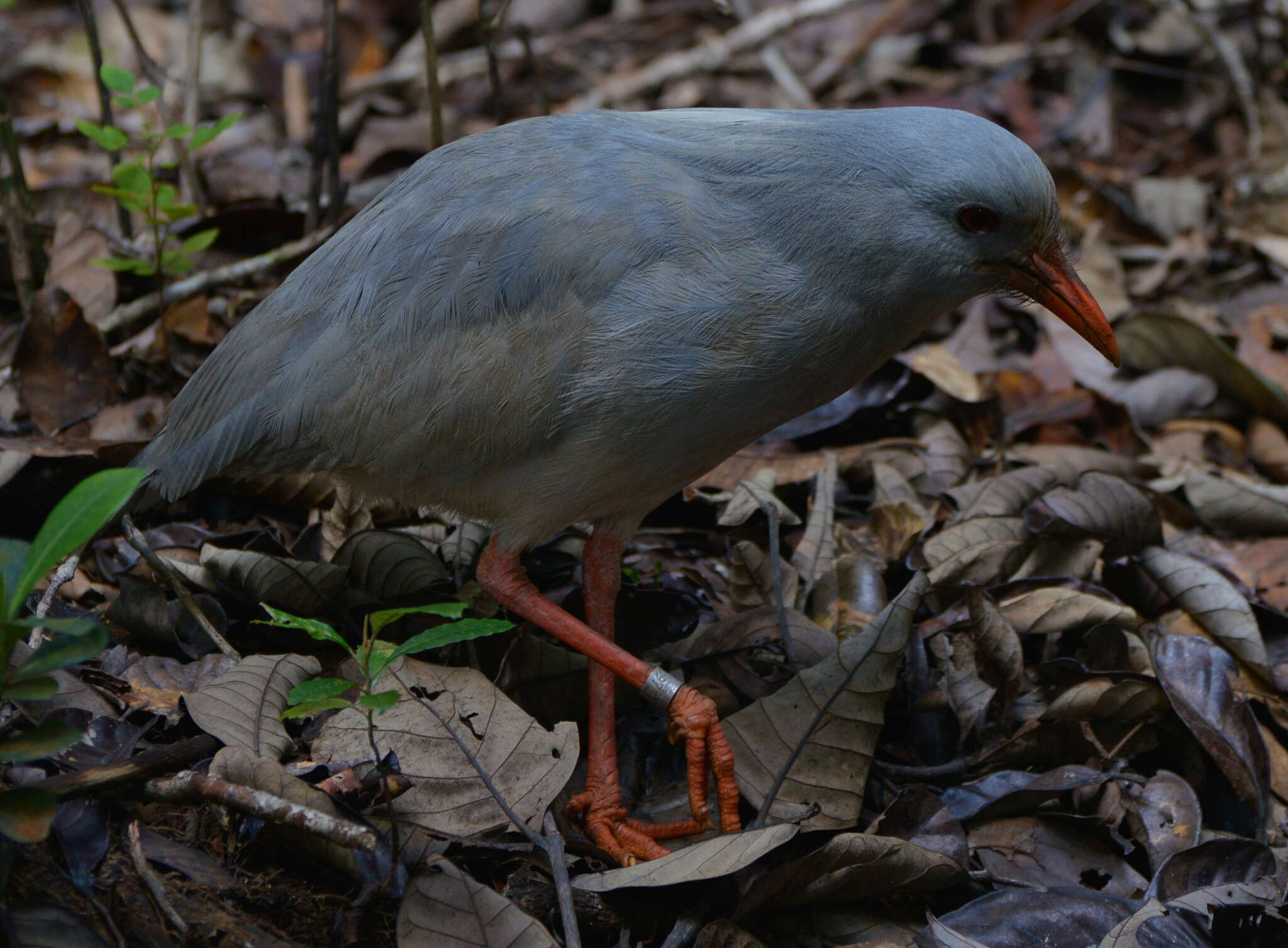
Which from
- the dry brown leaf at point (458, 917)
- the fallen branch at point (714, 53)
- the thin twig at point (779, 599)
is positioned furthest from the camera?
the fallen branch at point (714, 53)

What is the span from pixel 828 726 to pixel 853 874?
0.50m

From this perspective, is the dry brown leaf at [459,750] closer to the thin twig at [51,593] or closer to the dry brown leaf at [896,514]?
the thin twig at [51,593]

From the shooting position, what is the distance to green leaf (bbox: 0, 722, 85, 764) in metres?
2.27

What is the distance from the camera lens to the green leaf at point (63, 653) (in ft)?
7.41

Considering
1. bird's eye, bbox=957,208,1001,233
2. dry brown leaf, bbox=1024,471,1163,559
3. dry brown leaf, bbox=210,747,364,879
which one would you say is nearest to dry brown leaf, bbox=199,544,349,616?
dry brown leaf, bbox=210,747,364,879

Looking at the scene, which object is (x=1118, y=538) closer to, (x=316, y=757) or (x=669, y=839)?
(x=669, y=839)

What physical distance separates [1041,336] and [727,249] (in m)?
2.97

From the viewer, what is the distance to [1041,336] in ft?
19.0

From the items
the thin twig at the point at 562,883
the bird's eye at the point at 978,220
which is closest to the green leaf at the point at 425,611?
the thin twig at the point at 562,883

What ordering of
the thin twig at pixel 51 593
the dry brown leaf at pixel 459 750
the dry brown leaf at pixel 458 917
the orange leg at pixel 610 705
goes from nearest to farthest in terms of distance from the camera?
the dry brown leaf at pixel 458 917 < the dry brown leaf at pixel 459 750 < the thin twig at pixel 51 593 < the orange leg at pixel 610 705

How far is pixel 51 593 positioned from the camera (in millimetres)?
3195

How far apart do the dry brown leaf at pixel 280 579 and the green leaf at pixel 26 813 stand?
4.59 feet

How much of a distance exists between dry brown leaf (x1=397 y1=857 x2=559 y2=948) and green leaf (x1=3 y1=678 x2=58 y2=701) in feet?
2.86

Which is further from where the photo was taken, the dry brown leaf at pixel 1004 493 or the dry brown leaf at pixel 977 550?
the dry brown leaf at pixel 1004 493
